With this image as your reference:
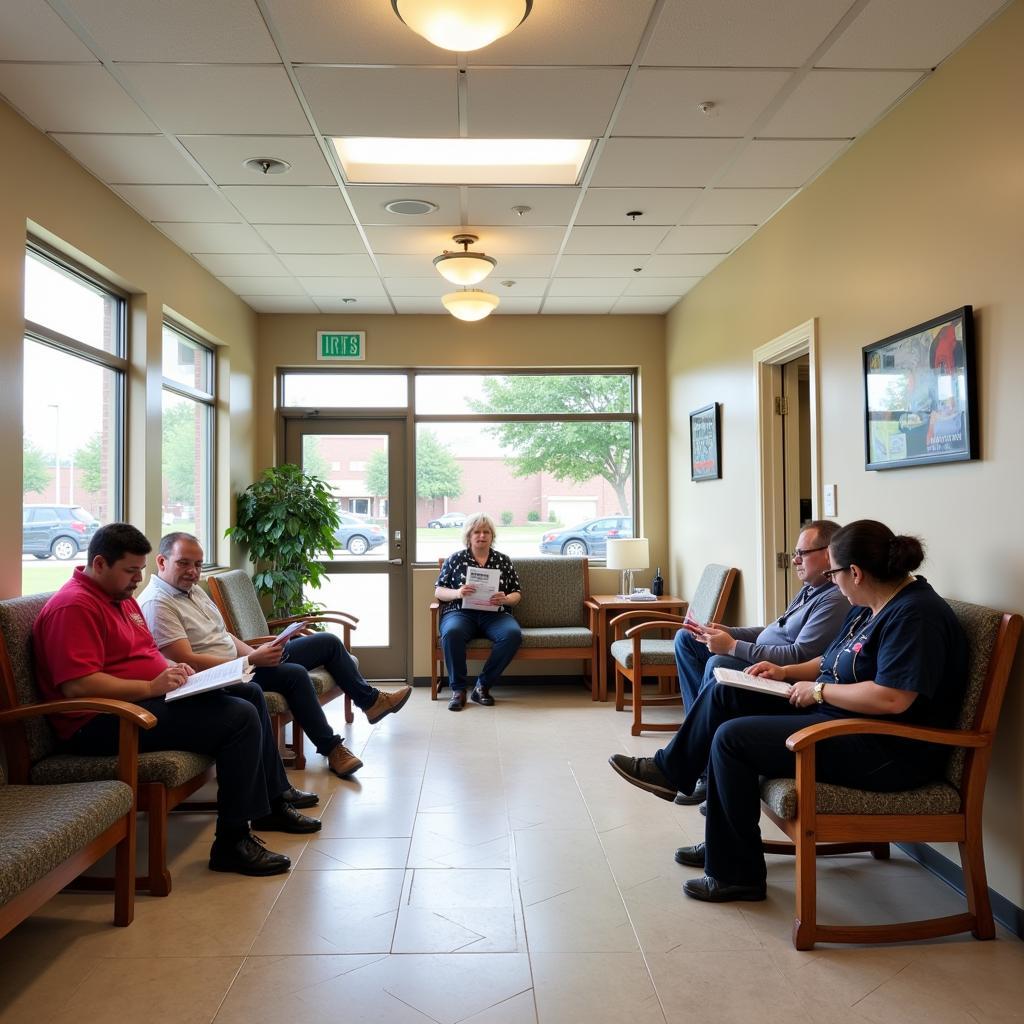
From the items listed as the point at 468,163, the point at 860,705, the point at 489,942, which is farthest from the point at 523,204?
the point at 489,942

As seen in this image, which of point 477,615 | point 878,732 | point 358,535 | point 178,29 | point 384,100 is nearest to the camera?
point 878,732

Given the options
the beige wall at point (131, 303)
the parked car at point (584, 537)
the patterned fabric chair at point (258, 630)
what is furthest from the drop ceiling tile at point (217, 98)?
the parked car at point (584, 537)

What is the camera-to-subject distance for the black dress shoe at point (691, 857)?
10.4ft

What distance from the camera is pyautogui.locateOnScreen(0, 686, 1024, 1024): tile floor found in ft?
7.38

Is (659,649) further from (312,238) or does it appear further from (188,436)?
(188,436)

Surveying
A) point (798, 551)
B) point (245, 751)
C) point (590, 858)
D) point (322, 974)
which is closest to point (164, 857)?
point (245, 751)

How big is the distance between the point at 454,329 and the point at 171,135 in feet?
11.5

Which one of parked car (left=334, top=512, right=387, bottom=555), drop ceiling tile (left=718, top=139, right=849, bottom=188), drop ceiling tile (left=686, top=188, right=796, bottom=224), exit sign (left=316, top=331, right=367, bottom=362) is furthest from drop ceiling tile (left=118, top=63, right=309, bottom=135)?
parked car (left=334, top=512, right=387, bottom=555)

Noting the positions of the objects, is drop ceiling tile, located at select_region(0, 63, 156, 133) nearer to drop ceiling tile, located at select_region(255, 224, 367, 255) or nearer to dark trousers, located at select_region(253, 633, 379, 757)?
drop ceiling tile, located at select_region(255, 224, 367, 255)

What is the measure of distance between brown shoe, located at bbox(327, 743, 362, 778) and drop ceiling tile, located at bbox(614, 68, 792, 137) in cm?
316

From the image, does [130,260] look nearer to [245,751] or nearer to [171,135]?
[171,135]

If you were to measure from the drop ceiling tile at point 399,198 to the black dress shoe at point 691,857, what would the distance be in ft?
10.3

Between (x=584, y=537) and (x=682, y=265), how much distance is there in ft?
8.04

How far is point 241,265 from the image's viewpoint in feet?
18.1
